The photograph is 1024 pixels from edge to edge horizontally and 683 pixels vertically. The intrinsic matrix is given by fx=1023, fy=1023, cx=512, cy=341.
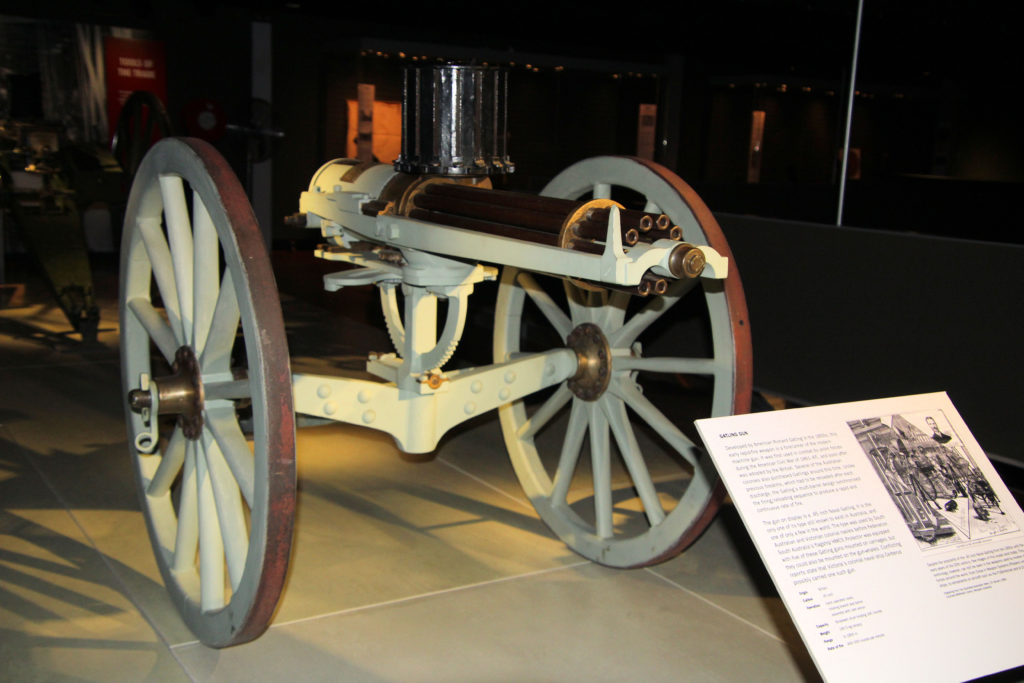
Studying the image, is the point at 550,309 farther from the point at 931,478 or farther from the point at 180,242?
the point at 931,478

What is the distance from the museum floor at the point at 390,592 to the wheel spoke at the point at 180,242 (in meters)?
0.80

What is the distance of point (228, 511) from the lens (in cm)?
234

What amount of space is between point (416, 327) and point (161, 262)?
69cm

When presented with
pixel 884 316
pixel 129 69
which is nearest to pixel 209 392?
pixel 884 316

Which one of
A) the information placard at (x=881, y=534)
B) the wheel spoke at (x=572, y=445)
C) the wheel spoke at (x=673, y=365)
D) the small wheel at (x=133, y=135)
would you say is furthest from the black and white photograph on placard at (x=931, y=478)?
the small wheel at (x=133, y=135)

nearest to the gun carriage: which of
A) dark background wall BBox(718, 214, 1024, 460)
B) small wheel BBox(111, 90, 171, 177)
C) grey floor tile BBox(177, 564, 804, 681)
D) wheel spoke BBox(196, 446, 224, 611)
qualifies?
wheel spoke BBox(196, 446, 224, 611)

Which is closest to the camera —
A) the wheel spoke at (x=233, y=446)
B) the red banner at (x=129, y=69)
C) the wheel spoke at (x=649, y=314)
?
the wheel spoke at (x=233, y=446)

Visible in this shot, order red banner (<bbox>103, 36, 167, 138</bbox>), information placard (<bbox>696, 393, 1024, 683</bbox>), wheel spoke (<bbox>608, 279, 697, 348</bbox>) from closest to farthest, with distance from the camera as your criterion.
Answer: information placard (<bbox>696, 393, 1024, 683</bbox>) → wheel spoke (<bbox>608, 279, 697, 348</bbox>) → red banner (<bbox>103, 36, 167, 138</bbox>)

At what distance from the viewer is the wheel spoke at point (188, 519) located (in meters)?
2.50

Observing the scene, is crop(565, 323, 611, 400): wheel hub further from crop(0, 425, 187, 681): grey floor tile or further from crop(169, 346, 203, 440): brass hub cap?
crop(0, 425, 187, 681): grey floor tile

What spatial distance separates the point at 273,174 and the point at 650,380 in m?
5.96

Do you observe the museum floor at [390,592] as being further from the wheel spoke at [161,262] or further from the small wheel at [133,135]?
the small wheel at [133,135]

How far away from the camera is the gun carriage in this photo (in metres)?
2.07

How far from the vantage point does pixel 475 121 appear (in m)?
2.82
